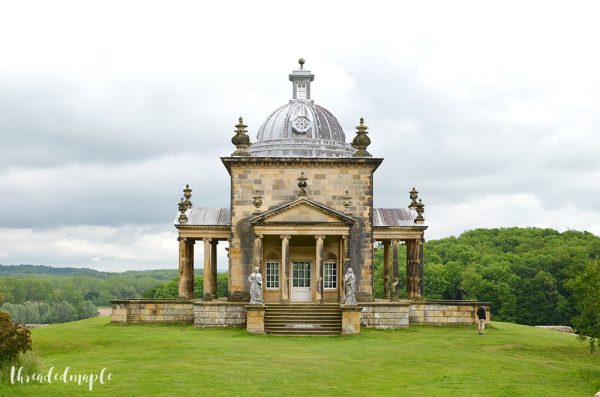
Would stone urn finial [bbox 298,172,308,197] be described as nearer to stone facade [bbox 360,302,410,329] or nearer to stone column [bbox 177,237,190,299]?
stone facade [bbox 360,302,410,329]

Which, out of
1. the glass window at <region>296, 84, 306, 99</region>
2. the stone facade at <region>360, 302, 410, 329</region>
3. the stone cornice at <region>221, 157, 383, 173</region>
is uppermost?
the glass window at <region>296, 84, 306, 99</region>

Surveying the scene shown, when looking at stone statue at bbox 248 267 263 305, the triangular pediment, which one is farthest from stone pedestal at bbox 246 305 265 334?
the triangular pediment

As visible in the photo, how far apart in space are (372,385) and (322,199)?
66.6ft

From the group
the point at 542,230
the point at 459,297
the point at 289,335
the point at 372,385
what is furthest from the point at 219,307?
the point at 542,230

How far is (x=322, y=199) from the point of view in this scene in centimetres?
3903

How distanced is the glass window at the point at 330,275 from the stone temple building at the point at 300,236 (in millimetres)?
53

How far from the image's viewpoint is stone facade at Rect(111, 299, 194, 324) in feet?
123

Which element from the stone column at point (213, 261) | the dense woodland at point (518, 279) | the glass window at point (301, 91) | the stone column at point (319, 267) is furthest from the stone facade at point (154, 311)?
the dense woodland at point (518, 279)

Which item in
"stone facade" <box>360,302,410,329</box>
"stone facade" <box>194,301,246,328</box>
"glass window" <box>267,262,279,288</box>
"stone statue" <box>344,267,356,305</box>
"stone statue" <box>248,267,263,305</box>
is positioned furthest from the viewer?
"glass window" <box>267,262,279,288</box>

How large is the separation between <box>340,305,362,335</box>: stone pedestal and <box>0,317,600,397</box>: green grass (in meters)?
0.73

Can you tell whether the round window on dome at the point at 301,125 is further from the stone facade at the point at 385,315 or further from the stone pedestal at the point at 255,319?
the stone pedestal at the point at 255,319

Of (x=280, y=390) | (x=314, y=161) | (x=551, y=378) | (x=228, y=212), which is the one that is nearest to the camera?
(x=280, y=390)

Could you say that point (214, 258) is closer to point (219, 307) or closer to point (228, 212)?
point (228, 212)

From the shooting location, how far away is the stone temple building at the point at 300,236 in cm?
3578
